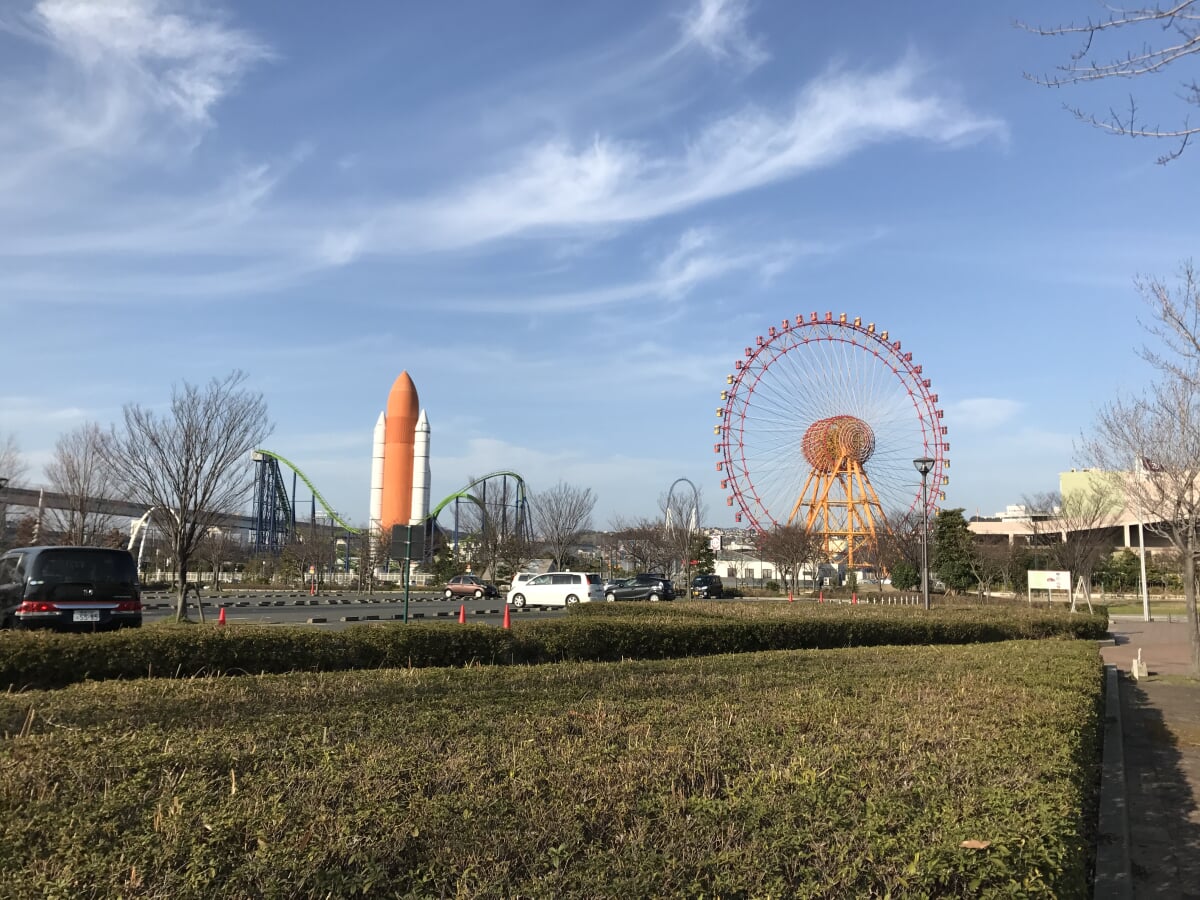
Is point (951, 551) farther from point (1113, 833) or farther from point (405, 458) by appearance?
point (1113, 833)

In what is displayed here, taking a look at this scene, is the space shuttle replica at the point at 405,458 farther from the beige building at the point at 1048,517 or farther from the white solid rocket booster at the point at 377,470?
the beige building at the point at 1048,517

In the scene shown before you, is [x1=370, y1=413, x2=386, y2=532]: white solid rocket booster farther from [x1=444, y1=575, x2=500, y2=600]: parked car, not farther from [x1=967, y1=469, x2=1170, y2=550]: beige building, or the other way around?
[x1=967, y1=469, x2=1170, y2=550]: beige building

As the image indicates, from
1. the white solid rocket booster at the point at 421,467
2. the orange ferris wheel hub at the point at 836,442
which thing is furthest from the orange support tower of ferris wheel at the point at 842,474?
the white solid rocket booster at the point at 421,467

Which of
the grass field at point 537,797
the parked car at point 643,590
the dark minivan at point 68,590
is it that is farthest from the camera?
the parked car at point 643,590

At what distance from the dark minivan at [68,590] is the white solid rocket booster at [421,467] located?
1996 inches

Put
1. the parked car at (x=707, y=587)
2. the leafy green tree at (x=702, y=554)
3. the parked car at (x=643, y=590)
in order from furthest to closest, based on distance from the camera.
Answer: the leafy green tree at (x=702, y=554) → the parked car at (x=707, y=587) → the parked car at (x=643, y=590)

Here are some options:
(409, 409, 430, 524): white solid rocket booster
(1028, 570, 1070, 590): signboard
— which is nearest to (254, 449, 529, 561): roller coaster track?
(409, 409, 430, 524): white solid rocket booster

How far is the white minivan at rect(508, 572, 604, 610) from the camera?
31.2m

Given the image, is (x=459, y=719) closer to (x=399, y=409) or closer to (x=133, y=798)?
(x=133, y=798)

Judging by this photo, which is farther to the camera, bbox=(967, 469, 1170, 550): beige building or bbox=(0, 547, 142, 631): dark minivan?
bbox=(967, 469, 1170, 550): beige building

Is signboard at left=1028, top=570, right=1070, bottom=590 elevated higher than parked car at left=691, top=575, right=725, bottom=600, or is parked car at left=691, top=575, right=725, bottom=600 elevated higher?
signboard at left=1028, top=570, right=1070, bottom=590

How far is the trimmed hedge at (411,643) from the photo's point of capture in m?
7.95

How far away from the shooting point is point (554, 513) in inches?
2085

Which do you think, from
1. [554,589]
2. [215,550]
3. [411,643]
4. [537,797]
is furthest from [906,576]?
[537,797]
